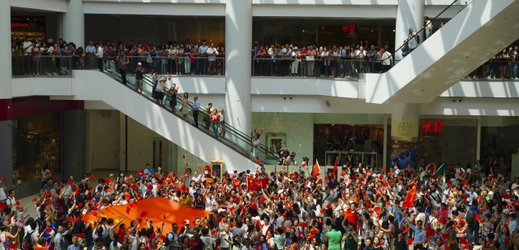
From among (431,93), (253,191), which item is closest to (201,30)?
(431,93)

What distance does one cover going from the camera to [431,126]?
2330 cm

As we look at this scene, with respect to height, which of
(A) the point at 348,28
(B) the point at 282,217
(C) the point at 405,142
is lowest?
(B) the point at 282,217

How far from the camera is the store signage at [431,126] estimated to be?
23.2 metres

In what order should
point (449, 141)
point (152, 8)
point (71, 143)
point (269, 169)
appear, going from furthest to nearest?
point (449, 141) → point (71, 143) → point (152, 8) → point (269, 169)

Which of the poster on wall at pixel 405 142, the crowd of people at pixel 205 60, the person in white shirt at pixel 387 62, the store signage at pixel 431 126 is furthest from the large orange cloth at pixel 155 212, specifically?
the store signage at pixel 431 126

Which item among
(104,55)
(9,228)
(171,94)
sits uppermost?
(104,55)

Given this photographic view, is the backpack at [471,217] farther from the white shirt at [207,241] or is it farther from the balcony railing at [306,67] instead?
the balcony railing at [306,67]

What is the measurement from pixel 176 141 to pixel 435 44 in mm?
9498

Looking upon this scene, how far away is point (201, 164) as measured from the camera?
21.2 m

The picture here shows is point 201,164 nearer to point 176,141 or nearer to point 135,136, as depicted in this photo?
point 176,141

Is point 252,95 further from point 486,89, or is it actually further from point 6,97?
point 6,97

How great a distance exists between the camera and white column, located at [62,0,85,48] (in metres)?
21.3

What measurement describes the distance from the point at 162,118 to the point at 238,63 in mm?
3759

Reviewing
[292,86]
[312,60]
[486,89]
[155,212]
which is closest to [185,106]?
[292,86]
